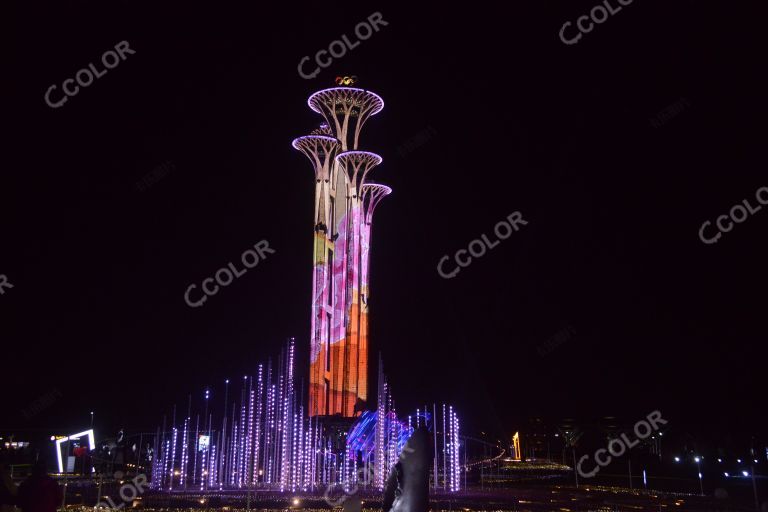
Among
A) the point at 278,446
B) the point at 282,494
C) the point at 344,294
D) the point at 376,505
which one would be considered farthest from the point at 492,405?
the point at 376,505

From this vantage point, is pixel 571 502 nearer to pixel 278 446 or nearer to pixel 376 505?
pixel 376 505

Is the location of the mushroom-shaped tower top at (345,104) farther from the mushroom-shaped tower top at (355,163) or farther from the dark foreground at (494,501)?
the dark foreground at (494,501)

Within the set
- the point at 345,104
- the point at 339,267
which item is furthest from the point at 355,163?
the point at 339,267

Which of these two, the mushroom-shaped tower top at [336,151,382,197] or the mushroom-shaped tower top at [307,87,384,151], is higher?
the mushroom-shaped tower top at [307,87,384,151]

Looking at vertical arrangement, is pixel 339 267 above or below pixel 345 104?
below

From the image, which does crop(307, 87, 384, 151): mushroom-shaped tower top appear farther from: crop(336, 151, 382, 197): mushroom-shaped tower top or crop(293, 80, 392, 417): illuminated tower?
crop(336, 151, 382, 197): mushroom-shaped tower top

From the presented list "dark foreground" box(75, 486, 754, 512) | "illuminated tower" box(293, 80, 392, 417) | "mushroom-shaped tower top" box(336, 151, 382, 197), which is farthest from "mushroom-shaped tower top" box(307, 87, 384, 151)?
"dark foreground" box(75, 486, 754, 512)

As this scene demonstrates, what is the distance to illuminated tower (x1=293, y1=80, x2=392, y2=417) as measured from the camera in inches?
1243

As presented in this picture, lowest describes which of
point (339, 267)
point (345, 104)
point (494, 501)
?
point (494, 501)

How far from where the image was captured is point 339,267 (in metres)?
32.8

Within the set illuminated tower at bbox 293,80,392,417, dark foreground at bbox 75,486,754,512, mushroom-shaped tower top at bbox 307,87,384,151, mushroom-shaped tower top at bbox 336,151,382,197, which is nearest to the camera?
dark foreground at bbox 75,486,754,512

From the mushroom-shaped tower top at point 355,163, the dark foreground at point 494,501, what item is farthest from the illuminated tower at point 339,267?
the dark foreground at point 494,501

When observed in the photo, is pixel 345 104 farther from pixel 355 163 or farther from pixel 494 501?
pixel 494 501

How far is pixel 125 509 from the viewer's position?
1311cm
